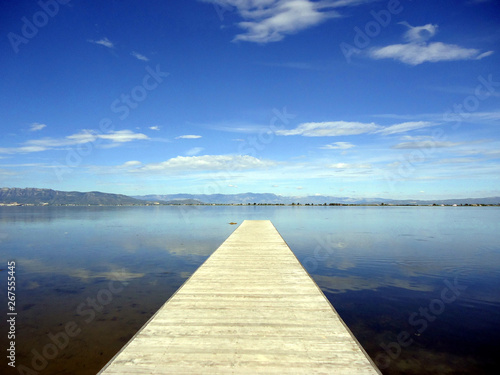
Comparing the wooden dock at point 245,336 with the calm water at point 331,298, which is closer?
the wooden dock at point 245,336

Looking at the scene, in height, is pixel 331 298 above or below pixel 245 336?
below

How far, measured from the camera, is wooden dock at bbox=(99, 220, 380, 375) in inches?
212

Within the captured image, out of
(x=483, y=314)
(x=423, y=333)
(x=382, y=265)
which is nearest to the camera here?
(x=423, y=333)

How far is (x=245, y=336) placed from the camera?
21.4 feet

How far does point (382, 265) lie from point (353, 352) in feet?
47.2

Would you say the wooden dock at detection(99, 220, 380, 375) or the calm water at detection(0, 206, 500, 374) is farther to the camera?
the calm water at detection(0, 206, 500, 374)

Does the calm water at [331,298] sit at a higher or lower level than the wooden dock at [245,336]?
lower

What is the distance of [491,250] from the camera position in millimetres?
24422

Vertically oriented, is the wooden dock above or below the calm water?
above

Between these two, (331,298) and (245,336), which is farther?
(331,298)

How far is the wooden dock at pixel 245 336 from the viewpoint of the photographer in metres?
5.38

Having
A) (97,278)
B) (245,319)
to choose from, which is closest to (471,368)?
(245,319)

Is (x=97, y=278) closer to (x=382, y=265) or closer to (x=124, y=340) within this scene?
(x=124, y=340)

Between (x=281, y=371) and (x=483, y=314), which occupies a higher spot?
(x=281, y=371)
